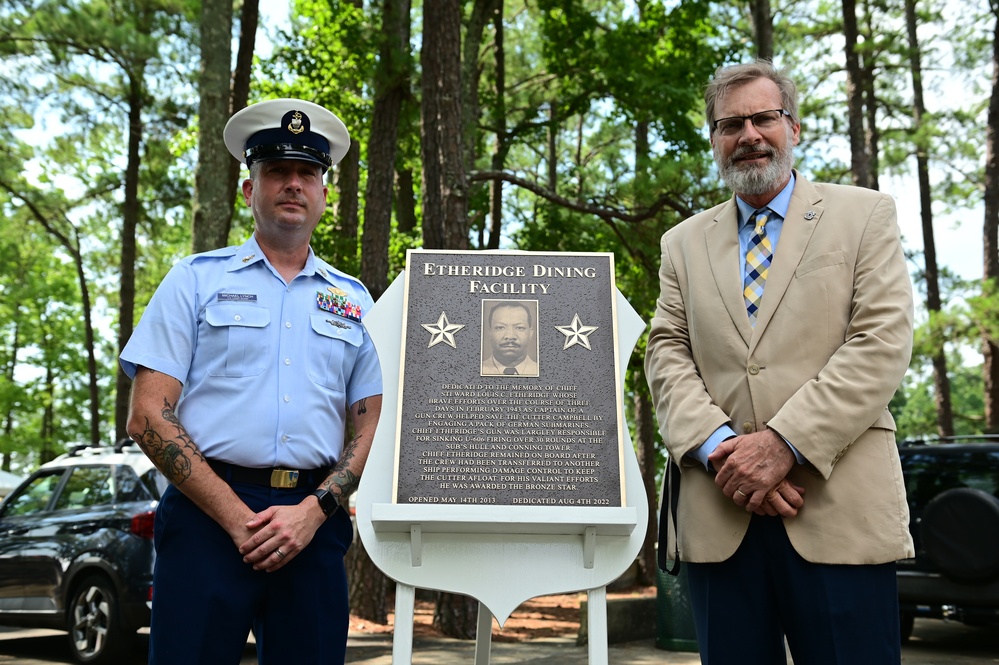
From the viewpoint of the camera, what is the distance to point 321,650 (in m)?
3.29

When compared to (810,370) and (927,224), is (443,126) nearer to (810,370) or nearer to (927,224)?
(810,370)

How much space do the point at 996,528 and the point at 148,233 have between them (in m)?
21.3

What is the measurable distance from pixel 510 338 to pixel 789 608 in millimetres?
1269

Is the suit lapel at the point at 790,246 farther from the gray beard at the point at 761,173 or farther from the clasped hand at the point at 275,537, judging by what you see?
the clasped hand at the point at 275,537

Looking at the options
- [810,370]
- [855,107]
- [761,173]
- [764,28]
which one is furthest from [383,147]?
[810,370]

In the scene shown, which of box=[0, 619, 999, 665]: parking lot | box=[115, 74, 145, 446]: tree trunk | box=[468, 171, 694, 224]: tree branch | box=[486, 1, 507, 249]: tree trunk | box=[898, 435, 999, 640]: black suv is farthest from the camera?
box=[115, 74, 145, 446]: tree trunk

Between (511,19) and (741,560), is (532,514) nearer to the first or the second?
(741,560)

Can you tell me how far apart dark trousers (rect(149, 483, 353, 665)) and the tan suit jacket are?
1.21 metres

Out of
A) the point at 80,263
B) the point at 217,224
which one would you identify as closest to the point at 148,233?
the point at 80,263

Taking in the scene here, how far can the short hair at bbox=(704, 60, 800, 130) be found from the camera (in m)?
3.45

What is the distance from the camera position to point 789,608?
121 inches

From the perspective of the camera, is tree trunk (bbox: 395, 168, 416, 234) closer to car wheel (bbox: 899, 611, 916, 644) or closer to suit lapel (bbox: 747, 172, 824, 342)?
car wheel (bbox: 899, 611, 916, 644)

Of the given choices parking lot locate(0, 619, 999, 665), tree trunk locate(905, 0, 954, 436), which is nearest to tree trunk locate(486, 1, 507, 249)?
parking lot locate(0, 619, 999, 665)

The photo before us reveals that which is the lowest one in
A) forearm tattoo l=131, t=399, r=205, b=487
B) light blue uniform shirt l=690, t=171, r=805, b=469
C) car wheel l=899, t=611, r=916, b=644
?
car wheel l=899, t=611, r=916, b=644
